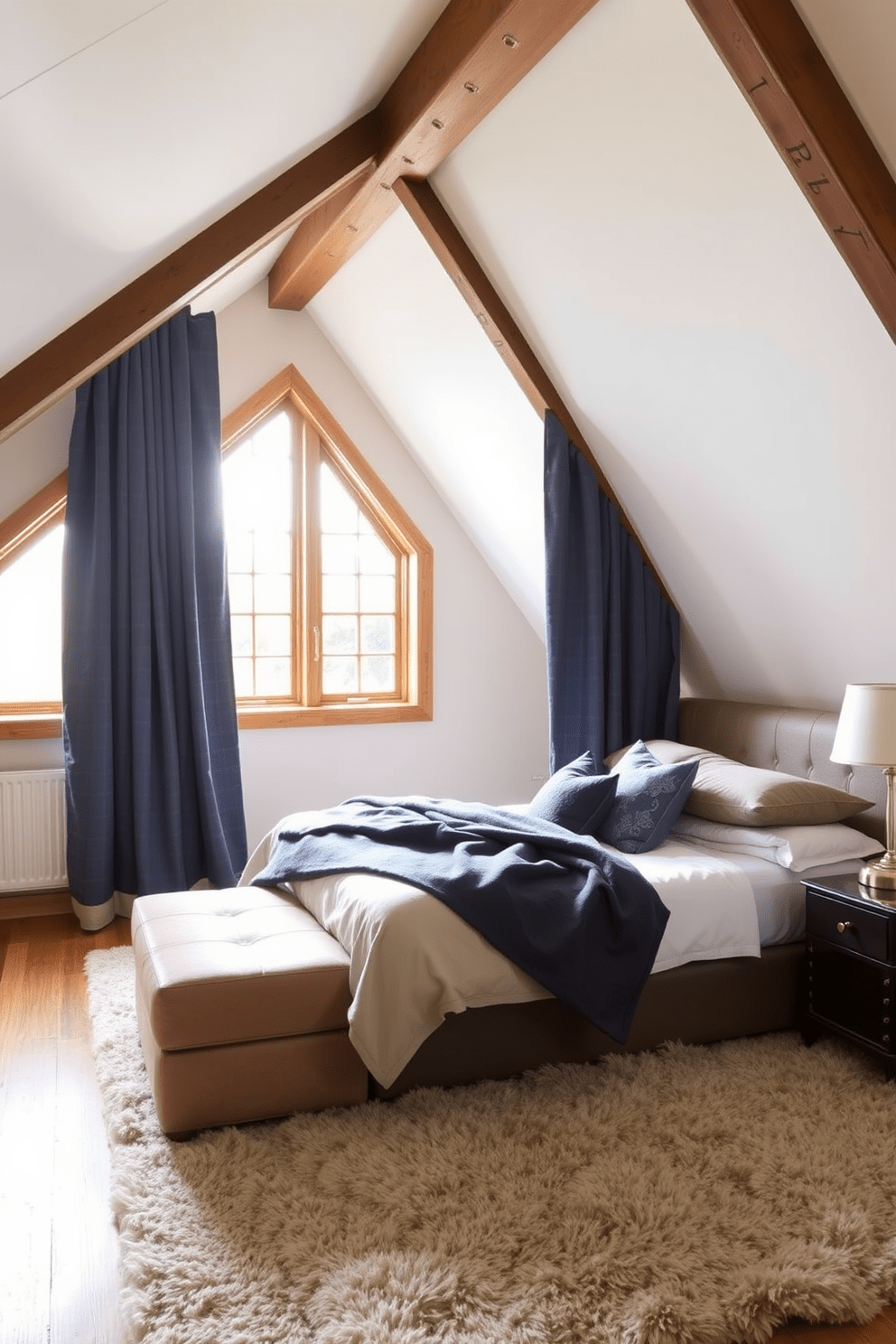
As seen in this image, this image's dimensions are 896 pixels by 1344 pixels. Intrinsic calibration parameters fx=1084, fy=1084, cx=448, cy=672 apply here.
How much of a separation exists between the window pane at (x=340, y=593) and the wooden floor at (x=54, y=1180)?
210 centimetres

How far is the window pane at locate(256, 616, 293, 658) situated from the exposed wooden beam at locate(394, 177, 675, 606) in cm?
169

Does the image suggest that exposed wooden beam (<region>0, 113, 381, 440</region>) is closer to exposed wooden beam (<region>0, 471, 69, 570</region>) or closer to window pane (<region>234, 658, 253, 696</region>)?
exposed wooden beam (<region>0, 471, 69, 570</region>)

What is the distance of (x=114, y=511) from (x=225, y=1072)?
253cm

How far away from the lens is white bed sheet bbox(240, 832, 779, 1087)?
2.61 metres

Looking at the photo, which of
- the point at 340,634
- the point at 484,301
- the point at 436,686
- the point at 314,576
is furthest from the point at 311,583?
the point at 484,301

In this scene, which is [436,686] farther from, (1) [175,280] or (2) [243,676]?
(1) [175,280]

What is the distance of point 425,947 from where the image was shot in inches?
106

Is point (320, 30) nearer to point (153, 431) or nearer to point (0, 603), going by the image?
point (153, 431)

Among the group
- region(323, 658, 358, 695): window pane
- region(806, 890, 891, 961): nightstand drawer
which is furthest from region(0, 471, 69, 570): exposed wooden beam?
region(806, 890, 891, 961): nightstand drawer

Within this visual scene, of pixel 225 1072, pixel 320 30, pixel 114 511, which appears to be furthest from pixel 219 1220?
pixel 114 511

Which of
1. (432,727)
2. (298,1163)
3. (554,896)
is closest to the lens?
(298,1163)

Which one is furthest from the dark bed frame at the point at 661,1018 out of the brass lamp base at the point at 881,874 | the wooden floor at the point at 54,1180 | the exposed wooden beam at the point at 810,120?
the exposed wooden beam at the point at 810,120

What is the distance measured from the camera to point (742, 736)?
4.14 meters

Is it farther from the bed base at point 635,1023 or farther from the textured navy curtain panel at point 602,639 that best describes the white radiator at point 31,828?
the bed base at point 635,1023
